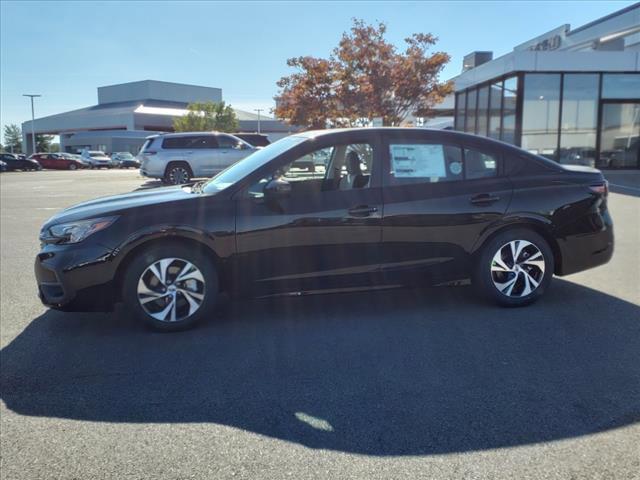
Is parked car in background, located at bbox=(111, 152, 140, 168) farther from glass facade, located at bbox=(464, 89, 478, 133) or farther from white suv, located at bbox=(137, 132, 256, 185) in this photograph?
glass facade, located at bbox=(464, 89, 478, 133)

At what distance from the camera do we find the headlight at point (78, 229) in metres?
4.48

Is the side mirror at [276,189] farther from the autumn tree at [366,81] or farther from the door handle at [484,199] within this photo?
the autumn tree at [366,81]

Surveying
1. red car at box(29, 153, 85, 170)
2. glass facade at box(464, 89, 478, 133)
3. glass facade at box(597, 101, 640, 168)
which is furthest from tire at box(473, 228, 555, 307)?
red car at box(29, 153, 85, 170)

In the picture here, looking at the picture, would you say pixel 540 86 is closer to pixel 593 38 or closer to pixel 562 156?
pixel 562 156

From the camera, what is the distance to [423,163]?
5.07m

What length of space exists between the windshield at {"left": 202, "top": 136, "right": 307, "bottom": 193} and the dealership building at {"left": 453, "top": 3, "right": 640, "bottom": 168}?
1659cm

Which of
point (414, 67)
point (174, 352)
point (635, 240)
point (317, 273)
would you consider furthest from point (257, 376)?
point (414, 67)

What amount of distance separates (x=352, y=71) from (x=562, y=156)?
831 centimetres

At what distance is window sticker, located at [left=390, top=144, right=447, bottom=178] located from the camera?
5008 millimetres

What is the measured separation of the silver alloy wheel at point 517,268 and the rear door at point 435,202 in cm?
27

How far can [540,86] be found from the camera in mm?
20094

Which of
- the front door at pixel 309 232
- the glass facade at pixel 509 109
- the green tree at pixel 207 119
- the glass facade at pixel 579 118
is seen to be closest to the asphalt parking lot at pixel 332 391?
the front door at pixel 309 232

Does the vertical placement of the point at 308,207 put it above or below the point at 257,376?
above

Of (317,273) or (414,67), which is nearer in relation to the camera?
(317,273)
